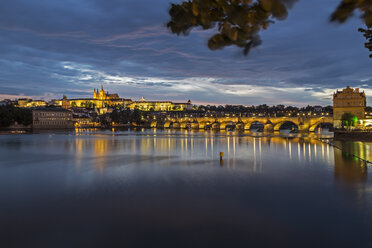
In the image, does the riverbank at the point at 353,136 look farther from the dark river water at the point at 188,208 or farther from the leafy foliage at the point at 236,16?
the leafy foliage at the point at 236,16

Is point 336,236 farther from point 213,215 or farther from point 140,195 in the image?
point 140,195

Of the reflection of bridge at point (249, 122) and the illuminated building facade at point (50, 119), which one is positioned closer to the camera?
the reflection of bridge at point (249, 122)

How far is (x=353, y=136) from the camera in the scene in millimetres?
44906

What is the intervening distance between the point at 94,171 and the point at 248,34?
64.1 feet

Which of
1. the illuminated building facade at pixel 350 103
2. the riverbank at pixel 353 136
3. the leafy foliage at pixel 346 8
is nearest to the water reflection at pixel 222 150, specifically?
the riverbank at pixel 353 136

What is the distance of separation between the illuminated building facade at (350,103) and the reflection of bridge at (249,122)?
945 cm

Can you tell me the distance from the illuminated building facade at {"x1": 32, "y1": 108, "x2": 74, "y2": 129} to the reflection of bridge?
3926 centimetres

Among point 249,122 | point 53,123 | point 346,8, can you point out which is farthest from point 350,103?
point 53,123

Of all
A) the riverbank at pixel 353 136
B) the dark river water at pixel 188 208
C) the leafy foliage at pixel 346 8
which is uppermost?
the leafy foliage at pixel 346 8

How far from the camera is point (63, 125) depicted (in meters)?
123

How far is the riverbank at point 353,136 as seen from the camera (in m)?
41.7

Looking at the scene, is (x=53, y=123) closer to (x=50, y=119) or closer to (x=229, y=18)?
(x=50, y=119)

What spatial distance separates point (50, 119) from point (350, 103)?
3906 inches

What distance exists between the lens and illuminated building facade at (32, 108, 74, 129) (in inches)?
4560
